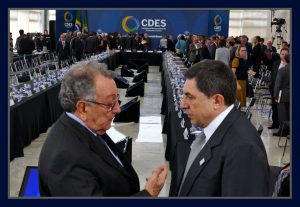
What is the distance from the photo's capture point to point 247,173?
1448 millimetres

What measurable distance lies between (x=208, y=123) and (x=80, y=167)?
17.4 inches

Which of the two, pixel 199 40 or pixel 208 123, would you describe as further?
pixel 199 40

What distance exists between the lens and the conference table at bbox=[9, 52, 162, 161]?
228 inches

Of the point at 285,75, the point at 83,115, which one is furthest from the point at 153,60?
the point at 83,115

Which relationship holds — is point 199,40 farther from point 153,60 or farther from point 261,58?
point 153,60

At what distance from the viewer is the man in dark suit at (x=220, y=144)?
4.78 feet

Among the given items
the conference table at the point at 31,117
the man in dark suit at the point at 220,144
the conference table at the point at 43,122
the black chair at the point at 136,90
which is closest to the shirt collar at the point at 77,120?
the man in dark suit at the point at 220,144

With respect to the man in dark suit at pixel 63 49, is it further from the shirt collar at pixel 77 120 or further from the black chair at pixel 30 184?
the shirt collar at pixel 77 120

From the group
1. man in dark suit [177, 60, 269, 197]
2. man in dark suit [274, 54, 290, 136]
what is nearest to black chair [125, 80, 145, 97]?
man in dark suit [274, 54, 290, 136]

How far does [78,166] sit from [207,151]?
400 mm

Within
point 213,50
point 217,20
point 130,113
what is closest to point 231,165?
point 130,113

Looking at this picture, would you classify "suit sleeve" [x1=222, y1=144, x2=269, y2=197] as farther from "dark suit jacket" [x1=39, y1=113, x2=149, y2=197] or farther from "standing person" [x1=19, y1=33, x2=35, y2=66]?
"standing person" [x1=19, y1=33, x2=35, y2=66]

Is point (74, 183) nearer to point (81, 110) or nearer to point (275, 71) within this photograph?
point (81, 110)
